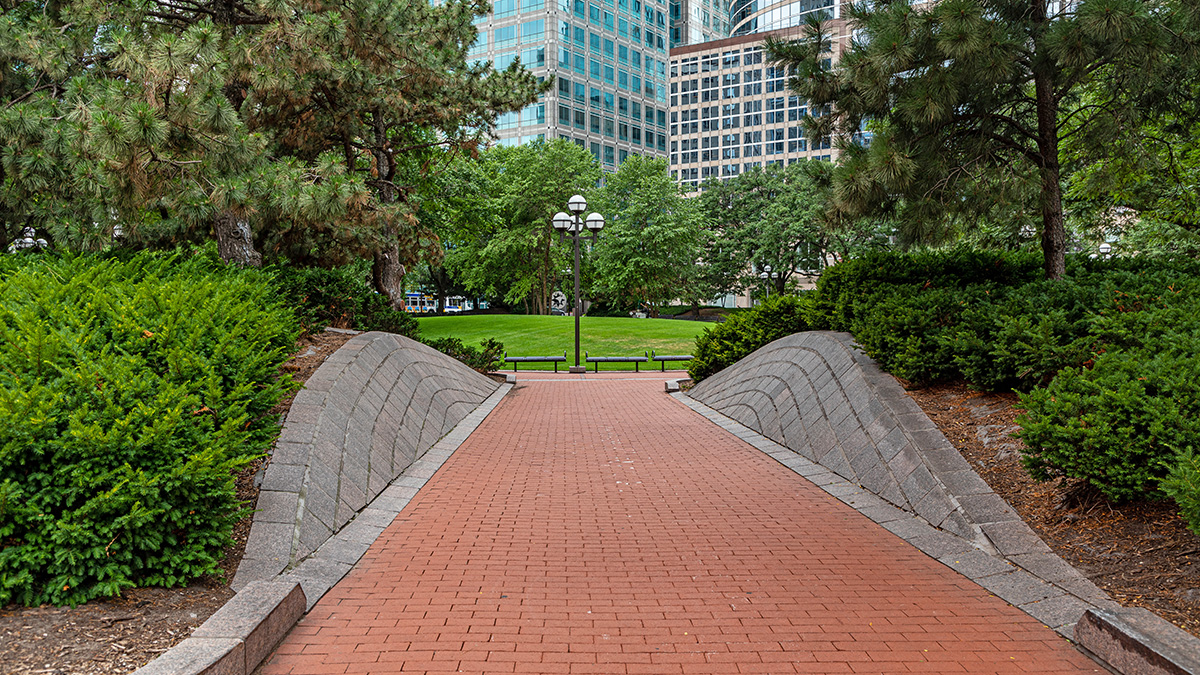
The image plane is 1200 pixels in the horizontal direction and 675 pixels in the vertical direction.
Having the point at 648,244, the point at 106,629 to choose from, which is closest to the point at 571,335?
the point at 648,244

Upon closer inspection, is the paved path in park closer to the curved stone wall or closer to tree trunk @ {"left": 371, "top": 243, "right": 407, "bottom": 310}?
the curved stone wall

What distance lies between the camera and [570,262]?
4372 cm

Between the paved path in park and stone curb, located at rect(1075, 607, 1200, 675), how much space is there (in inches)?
6.6

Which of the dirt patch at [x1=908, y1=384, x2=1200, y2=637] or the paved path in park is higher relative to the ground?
the dirt patch at [x1=908, y1=384, x2=1200, y2=637]

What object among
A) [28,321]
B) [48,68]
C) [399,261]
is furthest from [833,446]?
[399,261]

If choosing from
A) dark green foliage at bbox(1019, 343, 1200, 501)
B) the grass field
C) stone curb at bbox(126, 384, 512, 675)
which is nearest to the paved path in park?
stone curb at bbox(126, 384, 512, 675)

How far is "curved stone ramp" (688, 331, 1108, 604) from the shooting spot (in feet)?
17.9

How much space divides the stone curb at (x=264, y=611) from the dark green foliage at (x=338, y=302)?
244 inches

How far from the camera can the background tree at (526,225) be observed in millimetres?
41897

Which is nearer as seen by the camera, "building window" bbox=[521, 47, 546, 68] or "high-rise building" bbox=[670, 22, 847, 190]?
"building window" bbox=[521, 47, 546, 68]

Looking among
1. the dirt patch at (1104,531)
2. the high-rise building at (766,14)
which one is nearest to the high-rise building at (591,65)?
the high-rise building at (766,14)

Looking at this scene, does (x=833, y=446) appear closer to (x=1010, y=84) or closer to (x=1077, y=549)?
(x=1077, y=549)

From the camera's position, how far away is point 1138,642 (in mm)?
3582

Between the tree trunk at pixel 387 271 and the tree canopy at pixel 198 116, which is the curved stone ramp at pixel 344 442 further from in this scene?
the tree trunk at pixel 387 271
